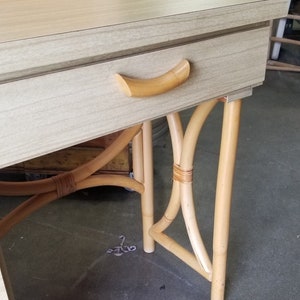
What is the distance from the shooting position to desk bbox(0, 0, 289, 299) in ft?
1.27

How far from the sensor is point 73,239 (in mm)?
1144

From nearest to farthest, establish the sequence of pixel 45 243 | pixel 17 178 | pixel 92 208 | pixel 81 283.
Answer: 1. pixel 81 283
2. pixel 45 243
3. pixel 92 208
4. pixel 17 178

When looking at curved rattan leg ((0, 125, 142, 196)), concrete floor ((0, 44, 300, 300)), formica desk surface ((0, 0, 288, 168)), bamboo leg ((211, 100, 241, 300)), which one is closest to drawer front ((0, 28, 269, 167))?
formica desk surface ((0, 0, 288, 168))

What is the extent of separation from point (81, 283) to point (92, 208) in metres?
0.30

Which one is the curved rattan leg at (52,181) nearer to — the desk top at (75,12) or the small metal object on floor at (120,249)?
the small metal object on floor at (120,249)

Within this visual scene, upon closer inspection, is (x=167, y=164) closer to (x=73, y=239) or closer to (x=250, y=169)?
(x=250, y=169)

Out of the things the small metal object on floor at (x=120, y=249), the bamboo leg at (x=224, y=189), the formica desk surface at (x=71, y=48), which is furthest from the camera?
the small metal object on floor at (x=120, y=249)

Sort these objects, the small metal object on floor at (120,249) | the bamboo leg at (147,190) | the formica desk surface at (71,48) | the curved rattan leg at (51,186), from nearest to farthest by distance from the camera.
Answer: the formica desk surface at (71,48)
the curved rattan leg at (51,186)
the bamboo leg at (147,190)
the small metal object on floor at (120,249)

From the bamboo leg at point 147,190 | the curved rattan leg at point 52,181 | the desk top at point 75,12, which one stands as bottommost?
the bamboo leg at point 147,190

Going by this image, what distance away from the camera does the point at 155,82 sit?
1.55ft

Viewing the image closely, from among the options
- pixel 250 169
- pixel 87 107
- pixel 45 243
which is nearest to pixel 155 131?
pixel 250 169

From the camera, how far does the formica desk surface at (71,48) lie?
0.38m

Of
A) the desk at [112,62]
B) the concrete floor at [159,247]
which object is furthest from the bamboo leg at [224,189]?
the concrete floor at [159,247]

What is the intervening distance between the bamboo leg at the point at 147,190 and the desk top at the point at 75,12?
1.47 ft
